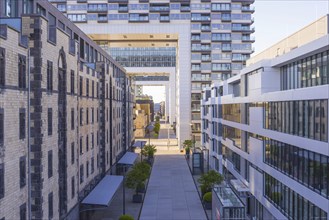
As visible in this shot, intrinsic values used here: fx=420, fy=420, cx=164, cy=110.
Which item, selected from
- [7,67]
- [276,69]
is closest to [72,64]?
[7,67]

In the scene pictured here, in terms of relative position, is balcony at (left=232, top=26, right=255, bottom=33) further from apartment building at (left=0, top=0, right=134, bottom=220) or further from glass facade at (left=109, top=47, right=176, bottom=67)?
apartment building at (left=0, top=0, right=134, bottom=220)

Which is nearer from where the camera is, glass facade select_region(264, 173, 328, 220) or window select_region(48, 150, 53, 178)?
glass facade select_region(264, 173, 328, 220)

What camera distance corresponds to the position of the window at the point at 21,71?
20.5 meters

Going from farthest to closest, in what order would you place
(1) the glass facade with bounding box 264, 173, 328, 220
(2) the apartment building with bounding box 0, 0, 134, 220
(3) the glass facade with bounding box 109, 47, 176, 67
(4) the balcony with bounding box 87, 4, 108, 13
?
(3) the glass facade with bounding box 109, 47, 176, 67 → (4) the balcony with bounding box 87, 4, 108, 13 → (1) the glass facade with bounding box 264, 173, 328, 220 → (2) the apartment building with bounding box 0, 0, 134, 220

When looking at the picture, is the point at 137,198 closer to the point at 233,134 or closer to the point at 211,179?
the point at 211,179

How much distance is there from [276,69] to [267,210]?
10990 millimetres

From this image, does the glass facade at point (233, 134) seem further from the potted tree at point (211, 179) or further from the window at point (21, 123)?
the window at point (21, 123)

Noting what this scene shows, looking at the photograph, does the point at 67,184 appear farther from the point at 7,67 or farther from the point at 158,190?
the point at 158,190

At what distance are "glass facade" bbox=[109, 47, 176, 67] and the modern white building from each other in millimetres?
79920

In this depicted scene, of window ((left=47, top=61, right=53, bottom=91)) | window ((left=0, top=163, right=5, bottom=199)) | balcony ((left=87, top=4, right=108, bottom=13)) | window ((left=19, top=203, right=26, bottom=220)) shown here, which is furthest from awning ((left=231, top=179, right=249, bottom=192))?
balcony ((left=87, top=4, right=108, bottom=13))

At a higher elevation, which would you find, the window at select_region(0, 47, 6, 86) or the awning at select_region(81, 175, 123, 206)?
the window at select_region(0, 47, 6, 86)

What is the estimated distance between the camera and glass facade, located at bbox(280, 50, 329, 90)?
81.5 feet

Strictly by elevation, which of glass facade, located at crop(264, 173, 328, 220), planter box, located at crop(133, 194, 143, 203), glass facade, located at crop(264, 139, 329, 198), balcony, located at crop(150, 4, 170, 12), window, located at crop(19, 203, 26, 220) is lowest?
planter box, located at crop(133, 194, 143, 203)

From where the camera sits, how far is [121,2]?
8838cm
